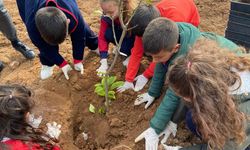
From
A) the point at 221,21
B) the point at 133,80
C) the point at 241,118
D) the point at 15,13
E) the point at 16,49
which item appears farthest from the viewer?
the point at 15,13

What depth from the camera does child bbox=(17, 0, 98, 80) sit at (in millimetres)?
2707

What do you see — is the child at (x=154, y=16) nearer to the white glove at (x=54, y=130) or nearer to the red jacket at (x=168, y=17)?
the red jacket at (x=168, y=17)

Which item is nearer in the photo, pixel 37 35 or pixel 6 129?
pixel 6 129

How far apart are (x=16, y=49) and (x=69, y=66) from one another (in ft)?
2.54

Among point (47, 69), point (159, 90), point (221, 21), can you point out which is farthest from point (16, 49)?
point (221, 21)

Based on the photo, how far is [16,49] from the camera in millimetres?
3764

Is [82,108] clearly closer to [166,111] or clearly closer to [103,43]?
[103,43]

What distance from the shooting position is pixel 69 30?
312 cm

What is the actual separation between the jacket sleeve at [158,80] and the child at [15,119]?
1.03m

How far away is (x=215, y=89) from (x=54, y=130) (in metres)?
1.50

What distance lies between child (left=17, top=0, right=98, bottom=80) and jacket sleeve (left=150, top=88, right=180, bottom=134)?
0.99 meters

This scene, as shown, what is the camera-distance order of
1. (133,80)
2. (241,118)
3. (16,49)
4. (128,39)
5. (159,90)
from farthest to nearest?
(16,49) → (128,39) → (133,80) → (159,90) → (241,118)

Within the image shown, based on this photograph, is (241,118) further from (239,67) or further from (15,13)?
(15,13)

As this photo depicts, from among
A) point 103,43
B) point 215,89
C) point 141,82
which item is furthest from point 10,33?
point 215,89
